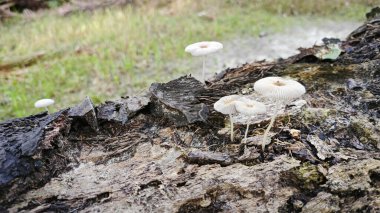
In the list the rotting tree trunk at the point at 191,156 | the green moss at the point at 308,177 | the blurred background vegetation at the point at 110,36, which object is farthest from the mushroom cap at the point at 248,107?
the blurred background vegetation at the point at 110,36

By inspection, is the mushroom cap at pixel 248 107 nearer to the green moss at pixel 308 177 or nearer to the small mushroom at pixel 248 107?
the small mushroom at pixel 248 107

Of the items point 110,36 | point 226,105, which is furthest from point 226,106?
point 110,36

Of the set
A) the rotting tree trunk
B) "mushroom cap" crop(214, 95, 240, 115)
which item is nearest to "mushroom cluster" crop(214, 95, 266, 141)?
"mushroom cap" crop(214, 95, 240, 115)

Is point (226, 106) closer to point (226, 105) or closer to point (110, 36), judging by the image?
point (226, 105)

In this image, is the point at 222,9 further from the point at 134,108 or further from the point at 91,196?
the point at 91,196

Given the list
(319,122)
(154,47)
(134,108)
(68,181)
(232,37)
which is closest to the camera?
(68,181)

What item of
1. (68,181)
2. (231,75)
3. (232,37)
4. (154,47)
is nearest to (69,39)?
(154,47)
